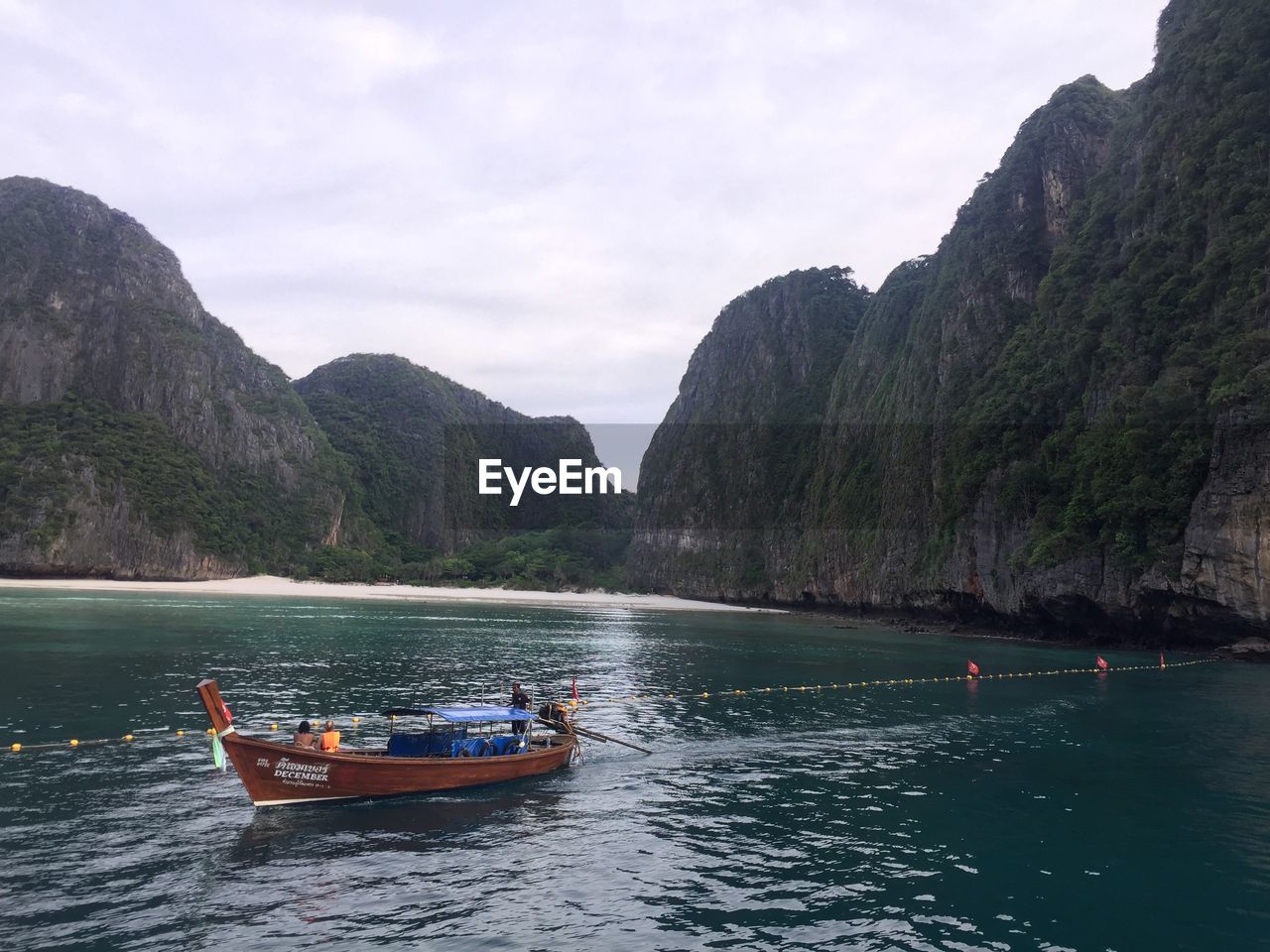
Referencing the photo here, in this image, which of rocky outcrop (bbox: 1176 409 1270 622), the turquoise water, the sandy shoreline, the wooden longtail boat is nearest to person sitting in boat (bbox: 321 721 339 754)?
the wooden longtail boat

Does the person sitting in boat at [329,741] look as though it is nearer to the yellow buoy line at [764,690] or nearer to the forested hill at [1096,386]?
the yellow buoy line at [764,690]

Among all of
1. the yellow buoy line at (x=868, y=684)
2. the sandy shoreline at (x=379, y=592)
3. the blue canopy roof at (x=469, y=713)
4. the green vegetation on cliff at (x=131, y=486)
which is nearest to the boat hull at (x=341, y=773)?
the blue canopy roof at (x=469, y=713)

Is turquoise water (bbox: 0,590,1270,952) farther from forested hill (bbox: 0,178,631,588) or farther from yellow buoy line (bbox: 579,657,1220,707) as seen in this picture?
forested hill (bbox: 0,178,631,588)

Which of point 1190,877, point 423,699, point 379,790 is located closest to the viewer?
point 1190,877

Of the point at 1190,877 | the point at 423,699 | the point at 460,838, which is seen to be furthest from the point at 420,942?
the point at 423,699

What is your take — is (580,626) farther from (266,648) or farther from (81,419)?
(81,419)

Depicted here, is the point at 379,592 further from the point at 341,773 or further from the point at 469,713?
the point at 341,773
